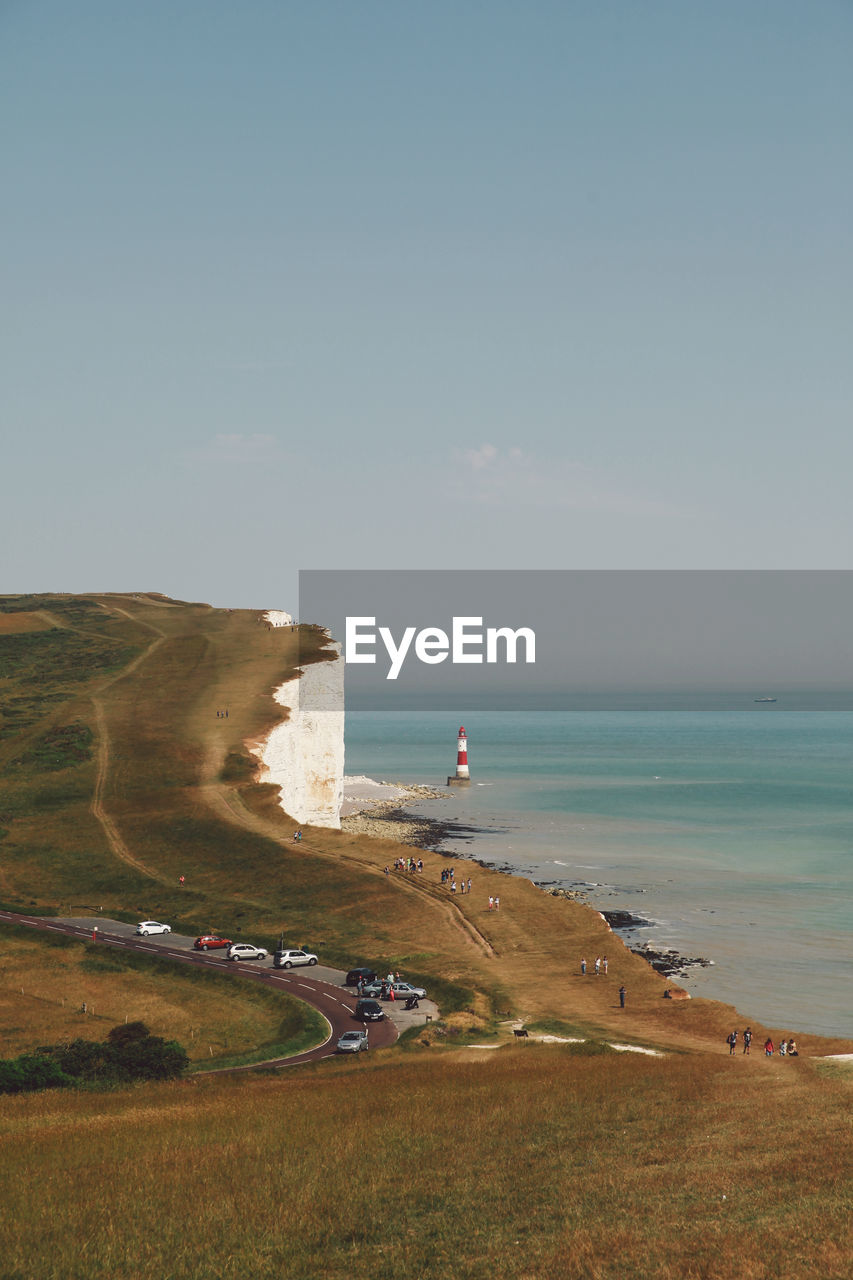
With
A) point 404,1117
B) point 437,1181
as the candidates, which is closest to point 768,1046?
point 404,1117

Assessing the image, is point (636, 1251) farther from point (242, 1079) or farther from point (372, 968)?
point (372, 968)

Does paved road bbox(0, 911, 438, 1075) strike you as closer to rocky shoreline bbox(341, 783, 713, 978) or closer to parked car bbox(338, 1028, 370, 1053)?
parked car bbox(338, 1028, 370, 1053)

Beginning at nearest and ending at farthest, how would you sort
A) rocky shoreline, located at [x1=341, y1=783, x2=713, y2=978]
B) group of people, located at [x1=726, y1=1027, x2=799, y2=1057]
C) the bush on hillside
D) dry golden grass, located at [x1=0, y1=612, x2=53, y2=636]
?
1. the bush on hillside
2. group of people, located at [x1=726, y1=1027, x2=799, y2=1057]
3. rocky shoreline, located at [x1=341, y1=783, x2=713, y2=978]
4. dry golden grass, located at [x1=0, y1=612, x2=53, y2=636]

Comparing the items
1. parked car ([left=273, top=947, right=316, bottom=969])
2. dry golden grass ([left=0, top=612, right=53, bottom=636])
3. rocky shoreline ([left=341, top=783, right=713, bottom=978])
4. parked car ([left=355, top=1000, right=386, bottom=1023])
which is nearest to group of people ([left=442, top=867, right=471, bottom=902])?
rocky shoreline ([left=341, top=783, right=713, bottom=978])

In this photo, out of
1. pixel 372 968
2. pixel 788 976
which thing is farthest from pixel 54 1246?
pixel 788 976

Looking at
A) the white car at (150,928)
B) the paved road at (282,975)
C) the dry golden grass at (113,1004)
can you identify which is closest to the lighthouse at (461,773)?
the paved road at (282,975)

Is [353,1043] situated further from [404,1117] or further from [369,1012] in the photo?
[404,1117]

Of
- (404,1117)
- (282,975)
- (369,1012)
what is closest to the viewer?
(404,1117)
